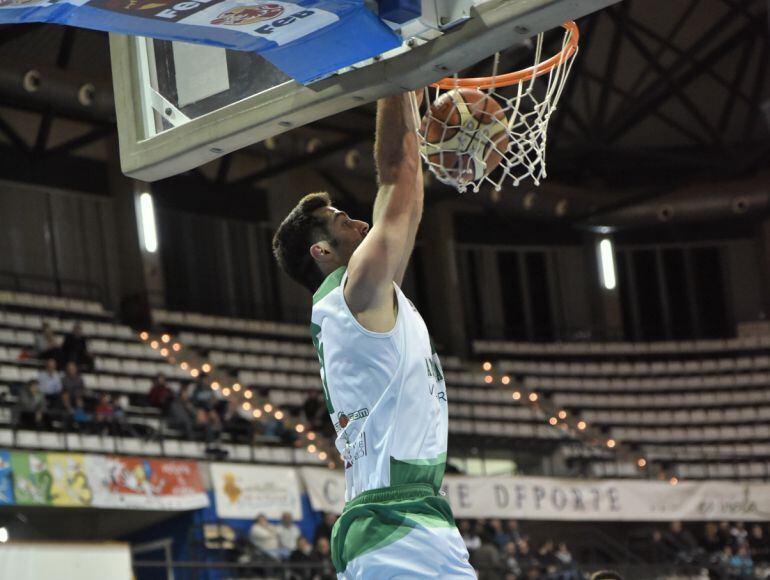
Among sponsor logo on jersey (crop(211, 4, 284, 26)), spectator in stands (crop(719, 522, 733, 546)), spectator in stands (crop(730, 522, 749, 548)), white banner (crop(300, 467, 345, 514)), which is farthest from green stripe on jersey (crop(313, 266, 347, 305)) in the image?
spectator in stands (crop(719, 522, 733, 546))

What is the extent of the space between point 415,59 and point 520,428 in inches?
753

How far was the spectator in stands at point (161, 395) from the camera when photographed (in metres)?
17.8

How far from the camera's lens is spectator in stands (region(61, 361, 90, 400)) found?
16.5m

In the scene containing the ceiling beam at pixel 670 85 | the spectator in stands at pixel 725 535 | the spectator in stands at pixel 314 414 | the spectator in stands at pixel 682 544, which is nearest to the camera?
the spectator in stands at pixel 682 544

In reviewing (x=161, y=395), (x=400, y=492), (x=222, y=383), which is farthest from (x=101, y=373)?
(x=400, y=492)

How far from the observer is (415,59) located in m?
3.94

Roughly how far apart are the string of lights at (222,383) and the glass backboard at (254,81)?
15.0m

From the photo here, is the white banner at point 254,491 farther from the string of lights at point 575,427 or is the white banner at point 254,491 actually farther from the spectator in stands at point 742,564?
the string of lights at point 575,427

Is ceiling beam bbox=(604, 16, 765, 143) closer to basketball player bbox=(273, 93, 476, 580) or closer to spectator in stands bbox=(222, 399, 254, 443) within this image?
spectator in stands bbox=(222, 399, 254, 443)

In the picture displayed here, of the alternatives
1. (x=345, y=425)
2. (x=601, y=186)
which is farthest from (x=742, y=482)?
(x=345, y=425)

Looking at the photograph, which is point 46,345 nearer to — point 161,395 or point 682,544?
point 161,395

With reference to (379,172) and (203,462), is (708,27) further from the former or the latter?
(379,172)

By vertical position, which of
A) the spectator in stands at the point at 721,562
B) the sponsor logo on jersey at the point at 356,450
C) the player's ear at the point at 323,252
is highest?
the player's ear at the point at 323,252

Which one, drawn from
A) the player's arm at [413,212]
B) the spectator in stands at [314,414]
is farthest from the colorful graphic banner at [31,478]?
the player's arm at [413,212]
